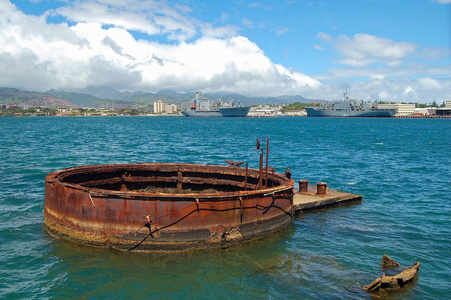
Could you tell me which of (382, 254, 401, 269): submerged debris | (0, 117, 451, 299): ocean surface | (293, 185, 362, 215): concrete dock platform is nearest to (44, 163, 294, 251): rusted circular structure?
(0, 117, 451, 299): ocean surface

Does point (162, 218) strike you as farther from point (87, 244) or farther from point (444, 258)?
point (444, 258)

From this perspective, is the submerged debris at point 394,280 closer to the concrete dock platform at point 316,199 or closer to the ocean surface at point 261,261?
the ocean surface at point 261,261

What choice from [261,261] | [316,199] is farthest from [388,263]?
[316,199]

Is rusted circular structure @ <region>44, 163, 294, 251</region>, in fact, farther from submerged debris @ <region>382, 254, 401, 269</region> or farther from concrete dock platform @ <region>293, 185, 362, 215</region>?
submerged debris @ <region>382, 254, 401, 269</region>

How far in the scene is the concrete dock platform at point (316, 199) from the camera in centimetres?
1731

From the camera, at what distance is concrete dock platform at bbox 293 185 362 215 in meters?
17.3

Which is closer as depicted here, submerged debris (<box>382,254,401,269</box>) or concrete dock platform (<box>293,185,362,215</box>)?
submerged debris (<box>382,254,401,269</box>)

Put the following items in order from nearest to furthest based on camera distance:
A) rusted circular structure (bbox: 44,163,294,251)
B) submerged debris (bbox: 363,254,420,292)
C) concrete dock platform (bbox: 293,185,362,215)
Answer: submerged debris (bbox: 363,254,420,292) < rusted circular structure (bbox: 44,163,294,251) < concrete dock platform (bbox: 293,185,362,215)

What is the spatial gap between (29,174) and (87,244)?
1753cm

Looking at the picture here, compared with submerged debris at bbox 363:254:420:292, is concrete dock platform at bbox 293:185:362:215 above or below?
above

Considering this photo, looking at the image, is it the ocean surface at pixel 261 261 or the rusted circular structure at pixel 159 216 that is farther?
the rusted circular structure at pixel 159 216

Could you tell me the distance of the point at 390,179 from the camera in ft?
93.6

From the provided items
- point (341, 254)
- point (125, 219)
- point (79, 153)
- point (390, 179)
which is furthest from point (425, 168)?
point (79, 153)

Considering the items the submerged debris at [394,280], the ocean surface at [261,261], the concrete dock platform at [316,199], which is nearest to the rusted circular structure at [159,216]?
the ocean surface at [261,261]
